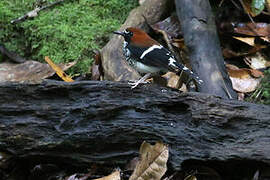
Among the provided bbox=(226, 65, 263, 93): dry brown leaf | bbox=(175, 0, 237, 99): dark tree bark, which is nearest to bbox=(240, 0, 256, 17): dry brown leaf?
bbox=(175, 0, 237, 99): dark tree bark

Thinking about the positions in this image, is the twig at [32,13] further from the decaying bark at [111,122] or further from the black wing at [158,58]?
the decaying bark at [111,122]

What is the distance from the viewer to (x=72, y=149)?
3.70m

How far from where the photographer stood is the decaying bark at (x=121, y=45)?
17.4 feet

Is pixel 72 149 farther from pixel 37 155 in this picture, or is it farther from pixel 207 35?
pixel 207 35

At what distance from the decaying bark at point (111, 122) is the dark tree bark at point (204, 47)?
1036 millimetres

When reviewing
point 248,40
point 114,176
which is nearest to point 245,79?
point 248,40

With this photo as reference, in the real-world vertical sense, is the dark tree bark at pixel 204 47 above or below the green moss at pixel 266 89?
above

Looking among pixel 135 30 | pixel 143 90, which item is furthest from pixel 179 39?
pixel 143 90

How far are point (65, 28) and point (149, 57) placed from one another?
97.4 inches

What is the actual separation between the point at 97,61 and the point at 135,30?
126cm

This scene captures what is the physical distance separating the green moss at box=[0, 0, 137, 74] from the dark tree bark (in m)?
1.49

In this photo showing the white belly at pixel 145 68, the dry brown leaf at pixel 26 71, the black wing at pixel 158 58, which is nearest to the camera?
the black wing at pixel 158 58

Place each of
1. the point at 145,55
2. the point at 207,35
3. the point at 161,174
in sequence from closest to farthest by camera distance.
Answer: the point at 161,174
the point at 145,55
the point at 207,35

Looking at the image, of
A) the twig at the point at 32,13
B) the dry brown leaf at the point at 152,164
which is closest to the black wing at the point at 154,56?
the dry brown leaf at the point at 152,164
